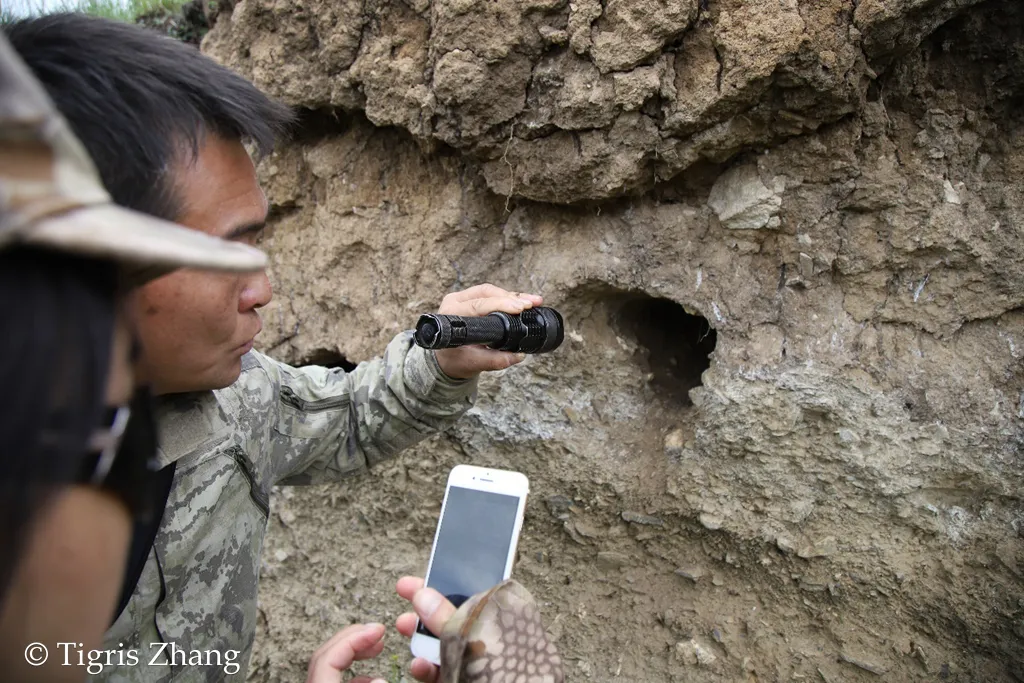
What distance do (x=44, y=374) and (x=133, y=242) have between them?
0.37 feet

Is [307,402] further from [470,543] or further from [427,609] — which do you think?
[427,609]

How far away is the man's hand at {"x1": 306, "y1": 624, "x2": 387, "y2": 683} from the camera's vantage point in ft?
3.43

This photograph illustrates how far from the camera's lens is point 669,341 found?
6.90 feet

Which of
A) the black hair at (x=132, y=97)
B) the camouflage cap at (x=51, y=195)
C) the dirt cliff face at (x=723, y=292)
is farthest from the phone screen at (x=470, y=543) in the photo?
the camouflage cap at (x=51, y=195)

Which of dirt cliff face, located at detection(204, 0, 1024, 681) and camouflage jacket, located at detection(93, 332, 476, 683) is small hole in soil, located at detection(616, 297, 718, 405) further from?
camouflage jacket, located at detection(93, 332, 476, 683)

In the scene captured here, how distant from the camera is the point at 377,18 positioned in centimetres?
193

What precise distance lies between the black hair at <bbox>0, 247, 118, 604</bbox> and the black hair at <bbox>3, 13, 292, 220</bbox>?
346 millimetres

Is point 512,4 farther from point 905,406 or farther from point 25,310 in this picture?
point 25,310

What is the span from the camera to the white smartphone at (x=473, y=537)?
3.91 ft

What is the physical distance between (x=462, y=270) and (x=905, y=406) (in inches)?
45.8

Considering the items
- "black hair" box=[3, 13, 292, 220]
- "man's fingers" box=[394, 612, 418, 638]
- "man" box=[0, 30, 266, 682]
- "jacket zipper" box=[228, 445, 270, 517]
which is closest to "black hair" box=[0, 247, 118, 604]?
"man" box=[0, 30, 266, 682]

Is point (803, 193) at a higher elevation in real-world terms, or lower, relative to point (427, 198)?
higher

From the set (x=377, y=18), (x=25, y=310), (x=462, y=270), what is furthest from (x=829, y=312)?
Result: (x=25, y=310)
